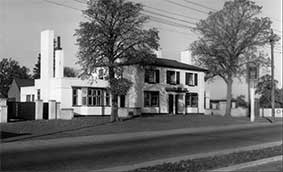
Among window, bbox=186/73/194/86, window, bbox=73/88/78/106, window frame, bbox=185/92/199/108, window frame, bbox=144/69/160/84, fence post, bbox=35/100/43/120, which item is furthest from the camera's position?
window, bbox=186/73/194/86

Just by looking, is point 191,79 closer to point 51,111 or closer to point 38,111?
point 51,111

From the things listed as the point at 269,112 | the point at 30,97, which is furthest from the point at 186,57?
the point at 30,97

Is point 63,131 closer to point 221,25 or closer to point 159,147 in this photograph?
point 159,147

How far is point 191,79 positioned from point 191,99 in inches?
95.7

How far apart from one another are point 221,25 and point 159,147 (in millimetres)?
33661

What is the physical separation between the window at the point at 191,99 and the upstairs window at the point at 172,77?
8.28 feet

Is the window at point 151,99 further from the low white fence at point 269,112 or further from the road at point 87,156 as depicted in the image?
the road at point 87,156

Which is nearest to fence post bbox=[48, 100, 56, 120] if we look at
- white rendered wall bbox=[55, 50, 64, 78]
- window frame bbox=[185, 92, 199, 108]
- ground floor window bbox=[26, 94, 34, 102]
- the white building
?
the white building

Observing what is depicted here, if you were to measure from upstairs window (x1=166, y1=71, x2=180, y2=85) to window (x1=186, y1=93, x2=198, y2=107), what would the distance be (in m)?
2.52

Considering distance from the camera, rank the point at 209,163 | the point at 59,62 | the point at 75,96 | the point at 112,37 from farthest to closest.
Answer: the point at 59,62 < the point at 75,96 < the point at 112,37 < the point at 209,163

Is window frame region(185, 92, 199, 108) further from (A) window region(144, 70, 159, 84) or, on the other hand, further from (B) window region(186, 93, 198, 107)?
(A) window region(144, 70, 159, 84)

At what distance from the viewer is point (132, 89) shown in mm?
46281

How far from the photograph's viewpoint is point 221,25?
161 ft

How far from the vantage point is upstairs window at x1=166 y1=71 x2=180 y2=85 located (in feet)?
161
